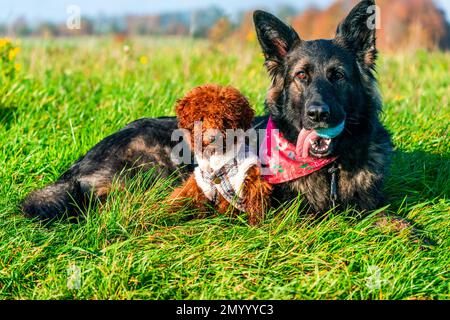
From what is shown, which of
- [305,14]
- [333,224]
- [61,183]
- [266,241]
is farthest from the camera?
[305,14]

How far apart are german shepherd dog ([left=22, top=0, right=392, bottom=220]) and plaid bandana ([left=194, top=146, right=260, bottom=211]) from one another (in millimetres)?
359

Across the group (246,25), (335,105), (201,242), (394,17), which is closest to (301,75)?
(335,105)

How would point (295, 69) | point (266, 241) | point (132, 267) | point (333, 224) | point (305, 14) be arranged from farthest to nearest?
point (305, 14), point (295, 69), point (333, 224), point (266, 241), point (132, 267)

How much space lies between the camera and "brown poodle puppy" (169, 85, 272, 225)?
10.6 ft

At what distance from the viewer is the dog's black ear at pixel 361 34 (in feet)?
12.1

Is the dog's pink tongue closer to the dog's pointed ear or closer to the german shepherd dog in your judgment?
Answer: the german shepherd dog

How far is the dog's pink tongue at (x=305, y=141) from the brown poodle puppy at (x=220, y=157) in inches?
12.9

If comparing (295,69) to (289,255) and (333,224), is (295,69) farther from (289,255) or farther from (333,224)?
(289,255)

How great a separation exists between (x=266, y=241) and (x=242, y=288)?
44 cm

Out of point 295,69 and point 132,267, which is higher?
point 295,69

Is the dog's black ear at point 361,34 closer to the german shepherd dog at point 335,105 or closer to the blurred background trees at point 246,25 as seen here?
the german shepherd dog at point 335,105

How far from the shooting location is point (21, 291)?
9.50 feet
